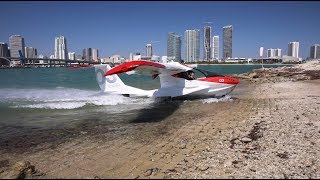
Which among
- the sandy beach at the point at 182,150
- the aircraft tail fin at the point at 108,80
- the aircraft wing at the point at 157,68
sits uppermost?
the aircraft wing at the point at 157,68

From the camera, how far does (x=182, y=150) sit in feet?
24.1

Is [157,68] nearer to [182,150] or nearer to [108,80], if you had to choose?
[108,80]

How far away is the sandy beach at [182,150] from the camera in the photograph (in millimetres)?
5867

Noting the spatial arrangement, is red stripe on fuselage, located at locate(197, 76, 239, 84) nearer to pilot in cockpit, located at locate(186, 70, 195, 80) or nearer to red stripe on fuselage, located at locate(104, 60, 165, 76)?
pilot in cockpit, located at locate(186, 70, 195, 80)

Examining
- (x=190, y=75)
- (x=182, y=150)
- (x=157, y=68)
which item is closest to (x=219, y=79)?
(x=190, y=75)

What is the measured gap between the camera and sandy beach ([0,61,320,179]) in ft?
19.2

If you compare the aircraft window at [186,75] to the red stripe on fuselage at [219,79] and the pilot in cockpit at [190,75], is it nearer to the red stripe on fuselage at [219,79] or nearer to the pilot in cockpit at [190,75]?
the pilot in cockpit at [190,75]

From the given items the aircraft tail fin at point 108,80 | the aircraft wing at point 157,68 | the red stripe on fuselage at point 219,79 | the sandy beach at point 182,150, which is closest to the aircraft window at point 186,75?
the aircraft wing at point 157,68

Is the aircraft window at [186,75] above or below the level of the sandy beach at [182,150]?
above

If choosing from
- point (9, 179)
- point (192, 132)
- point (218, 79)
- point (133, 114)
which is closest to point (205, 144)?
point (192, 132)

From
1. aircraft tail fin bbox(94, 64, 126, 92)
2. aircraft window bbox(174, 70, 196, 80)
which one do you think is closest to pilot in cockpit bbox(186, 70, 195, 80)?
aircraft window bbox(174, 70, 196, 80)

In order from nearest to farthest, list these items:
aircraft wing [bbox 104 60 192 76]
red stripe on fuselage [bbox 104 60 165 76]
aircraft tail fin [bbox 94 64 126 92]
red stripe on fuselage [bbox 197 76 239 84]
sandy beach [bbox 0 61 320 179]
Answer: sandy beach [bbox 0 61 320 179]
red stripe on fuselage [bbox 104 60 165 76]
aircraft wing [bbox 104 60 192 76]
red stripe on fuselage [bbox 197 76 239 84]
aircraft tail fin [bbox 94 64 126 92]

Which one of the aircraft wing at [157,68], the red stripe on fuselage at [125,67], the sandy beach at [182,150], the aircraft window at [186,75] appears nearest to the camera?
the sandy beach at [182,150]

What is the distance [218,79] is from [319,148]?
10.1 m
